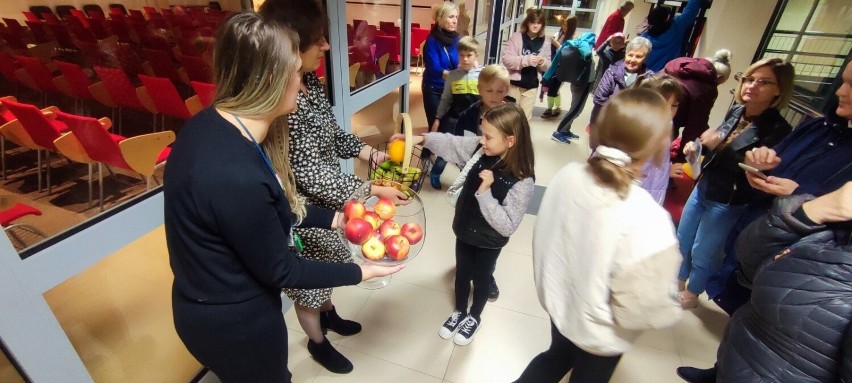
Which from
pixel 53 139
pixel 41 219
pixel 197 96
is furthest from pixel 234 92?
pixel 197 96

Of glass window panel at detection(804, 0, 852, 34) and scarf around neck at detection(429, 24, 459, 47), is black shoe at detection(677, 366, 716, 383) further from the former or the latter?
glass window panel at detection(804, 0, 852, 34)

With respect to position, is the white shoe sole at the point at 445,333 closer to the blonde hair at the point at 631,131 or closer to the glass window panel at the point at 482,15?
the blonde hair at the point at 631,131

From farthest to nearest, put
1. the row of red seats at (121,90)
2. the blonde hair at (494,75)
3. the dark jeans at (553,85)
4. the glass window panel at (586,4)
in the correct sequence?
the glass window panel at (586,4), the dark jeans at (553,85), the row of red seats at (121,90), the blonde hair at (494,75)

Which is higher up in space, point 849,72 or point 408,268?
point 849,72

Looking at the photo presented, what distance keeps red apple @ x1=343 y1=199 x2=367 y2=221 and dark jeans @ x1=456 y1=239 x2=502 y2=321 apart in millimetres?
667

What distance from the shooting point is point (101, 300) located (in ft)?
6.07

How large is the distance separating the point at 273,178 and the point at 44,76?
280cm

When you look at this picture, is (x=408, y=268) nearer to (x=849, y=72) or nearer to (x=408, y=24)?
(x=408, y=24)

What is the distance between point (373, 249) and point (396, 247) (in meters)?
0.08

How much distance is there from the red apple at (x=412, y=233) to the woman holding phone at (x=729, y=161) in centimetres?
160

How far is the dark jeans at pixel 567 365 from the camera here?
126cm

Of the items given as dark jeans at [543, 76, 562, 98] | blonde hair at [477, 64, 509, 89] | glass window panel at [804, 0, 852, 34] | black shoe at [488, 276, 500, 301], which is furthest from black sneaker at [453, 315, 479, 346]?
glass window panel at [804, 0, 852, 34]

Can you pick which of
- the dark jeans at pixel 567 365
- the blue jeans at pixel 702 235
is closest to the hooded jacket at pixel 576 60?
the blue jeans at pixel 702 235

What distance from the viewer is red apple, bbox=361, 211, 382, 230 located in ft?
4.37
